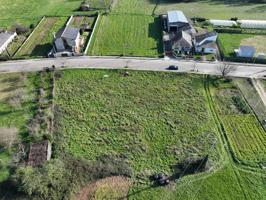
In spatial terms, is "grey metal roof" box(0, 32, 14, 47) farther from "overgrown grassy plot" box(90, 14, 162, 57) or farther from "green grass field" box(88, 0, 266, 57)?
"overgrown grassy plot" box(90, 14, 162, 57)

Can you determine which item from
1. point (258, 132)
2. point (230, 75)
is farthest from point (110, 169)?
point (230, 75)

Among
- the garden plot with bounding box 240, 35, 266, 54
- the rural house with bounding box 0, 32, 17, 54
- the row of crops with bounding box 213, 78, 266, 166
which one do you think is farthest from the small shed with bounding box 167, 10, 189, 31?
the rural house with bounding box 0, 32, 17, 54

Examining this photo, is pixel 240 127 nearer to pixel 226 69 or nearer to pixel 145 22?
pixel 226 69

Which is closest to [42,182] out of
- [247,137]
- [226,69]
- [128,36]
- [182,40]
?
[247,137]

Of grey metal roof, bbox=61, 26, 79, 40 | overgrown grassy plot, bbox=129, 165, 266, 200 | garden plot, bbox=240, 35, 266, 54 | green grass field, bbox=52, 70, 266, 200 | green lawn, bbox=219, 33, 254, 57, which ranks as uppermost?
grey metal roof, bbox=61, 26, 79, 40

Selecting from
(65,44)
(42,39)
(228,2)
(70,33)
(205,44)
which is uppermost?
(70,33)

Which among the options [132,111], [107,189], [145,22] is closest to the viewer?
[107,189]

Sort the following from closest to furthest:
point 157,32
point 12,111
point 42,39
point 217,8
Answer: point 12,111, point 42,39, point 157,32, point 217,8
